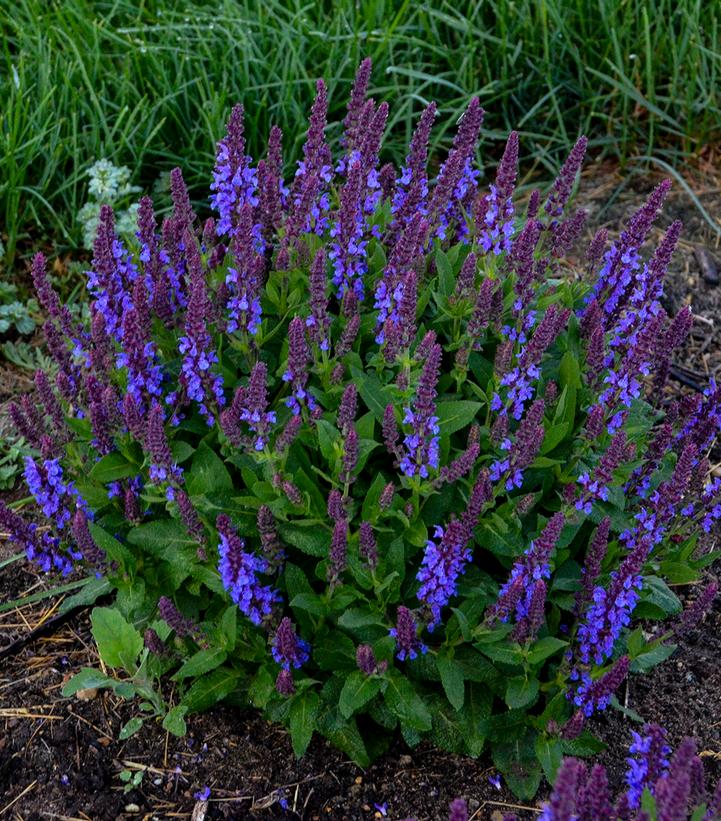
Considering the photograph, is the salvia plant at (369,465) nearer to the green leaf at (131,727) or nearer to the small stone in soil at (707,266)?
the green leaf at (131,727)

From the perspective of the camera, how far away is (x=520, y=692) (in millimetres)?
3074

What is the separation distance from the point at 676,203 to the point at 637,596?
3.50m

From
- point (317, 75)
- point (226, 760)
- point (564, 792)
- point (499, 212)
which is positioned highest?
point (499, 212)

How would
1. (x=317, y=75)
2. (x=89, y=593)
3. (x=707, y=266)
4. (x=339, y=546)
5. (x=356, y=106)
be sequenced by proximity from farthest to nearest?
(x=317, y=75)
(x=707, y=266)
(x=89, y=593)
(x=356, y=106)
(x=339, y=546)

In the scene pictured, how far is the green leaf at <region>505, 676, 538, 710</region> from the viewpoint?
3045mm

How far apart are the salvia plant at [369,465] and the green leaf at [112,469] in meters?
0.01

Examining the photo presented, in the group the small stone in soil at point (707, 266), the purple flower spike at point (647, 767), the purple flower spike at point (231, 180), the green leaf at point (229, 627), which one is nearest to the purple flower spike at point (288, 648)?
the green leaf at point (229, 627)

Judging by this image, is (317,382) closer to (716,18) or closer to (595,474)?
(595,474)

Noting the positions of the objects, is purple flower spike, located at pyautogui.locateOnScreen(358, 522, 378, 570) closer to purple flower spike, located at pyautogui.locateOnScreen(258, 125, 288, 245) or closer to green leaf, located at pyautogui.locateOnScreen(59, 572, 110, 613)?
green leaf, located at pyautogui.locateOnScreen(59, 572, 110, 613)

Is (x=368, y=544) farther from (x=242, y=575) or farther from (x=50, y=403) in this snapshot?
(x=50, y=403)

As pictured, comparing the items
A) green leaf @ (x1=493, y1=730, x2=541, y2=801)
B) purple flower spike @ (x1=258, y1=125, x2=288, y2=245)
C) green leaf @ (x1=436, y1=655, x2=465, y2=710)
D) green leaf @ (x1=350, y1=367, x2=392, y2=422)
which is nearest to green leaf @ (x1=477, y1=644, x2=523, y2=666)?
green leaf @ (x1=436, y1=655, x2=465, y2=710)

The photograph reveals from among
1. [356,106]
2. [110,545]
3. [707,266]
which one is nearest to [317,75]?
[707,266]

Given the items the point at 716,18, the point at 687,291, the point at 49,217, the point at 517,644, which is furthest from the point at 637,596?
the point at 716,18

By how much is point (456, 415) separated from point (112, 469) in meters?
1.08
